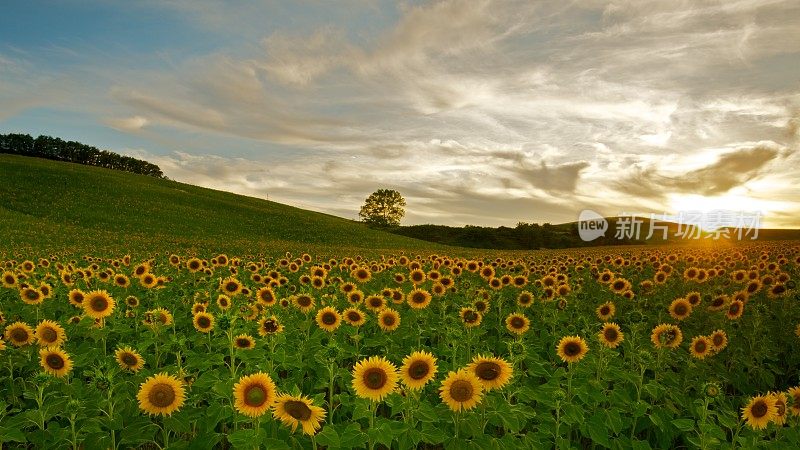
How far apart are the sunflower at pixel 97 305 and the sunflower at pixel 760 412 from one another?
755 cm

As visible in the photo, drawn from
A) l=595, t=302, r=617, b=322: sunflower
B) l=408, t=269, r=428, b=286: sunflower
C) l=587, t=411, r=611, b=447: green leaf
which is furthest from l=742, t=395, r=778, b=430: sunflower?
l=408, t=269, r=428, b=286: sunflower

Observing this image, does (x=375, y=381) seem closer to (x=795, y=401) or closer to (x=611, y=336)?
(x=611, y=336)

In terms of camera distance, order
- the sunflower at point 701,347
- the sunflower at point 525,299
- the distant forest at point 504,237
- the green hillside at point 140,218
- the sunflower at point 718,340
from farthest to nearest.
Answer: the distant forest at point 504,237 < the green hillside at point 140,218 < the sunflower at point 525,299 < the sunflower at point 718,340 < the sunflower at point 701,347

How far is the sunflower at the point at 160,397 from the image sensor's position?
455cm

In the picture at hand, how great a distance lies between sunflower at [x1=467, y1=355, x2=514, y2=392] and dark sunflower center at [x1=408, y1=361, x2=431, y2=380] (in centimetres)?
37

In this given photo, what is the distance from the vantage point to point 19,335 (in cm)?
611

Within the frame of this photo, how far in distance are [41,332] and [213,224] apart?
161 feet

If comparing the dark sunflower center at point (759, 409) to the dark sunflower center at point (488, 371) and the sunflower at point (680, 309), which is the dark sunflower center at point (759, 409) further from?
the sunflower at point (680, 309)

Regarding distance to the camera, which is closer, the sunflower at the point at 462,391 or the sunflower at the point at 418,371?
the sunflower at the point at 462,391

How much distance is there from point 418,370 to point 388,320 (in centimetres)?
293

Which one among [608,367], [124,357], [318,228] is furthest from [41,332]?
[318,228]

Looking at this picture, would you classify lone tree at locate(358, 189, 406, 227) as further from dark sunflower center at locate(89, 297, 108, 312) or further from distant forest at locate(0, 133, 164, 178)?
dark sunflower center at locate(89, 297, 108, 312)

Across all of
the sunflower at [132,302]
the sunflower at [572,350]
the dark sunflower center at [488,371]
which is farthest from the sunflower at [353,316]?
the sunflower at [132,302]

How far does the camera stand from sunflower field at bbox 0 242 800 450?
442cm
